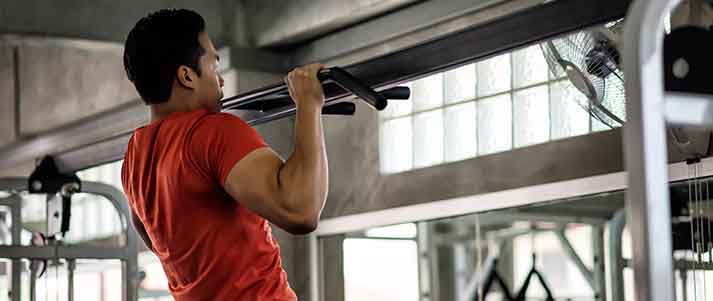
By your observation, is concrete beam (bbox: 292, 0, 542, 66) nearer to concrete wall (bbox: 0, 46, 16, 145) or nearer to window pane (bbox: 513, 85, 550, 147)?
window pane (bbox: 513, 85, 550, 147)

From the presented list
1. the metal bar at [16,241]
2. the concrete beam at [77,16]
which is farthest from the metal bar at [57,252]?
the concrete beam at [77,16]

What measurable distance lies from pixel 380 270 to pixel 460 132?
34.3 inches

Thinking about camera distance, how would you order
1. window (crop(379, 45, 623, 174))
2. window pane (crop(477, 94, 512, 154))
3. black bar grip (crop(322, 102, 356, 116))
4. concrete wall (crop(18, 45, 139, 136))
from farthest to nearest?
1. concrete wall (crop(18, 45, 139, 136))
2. window pane (crop(477, 94, 512, 154))
3. window (crop(379, 45, 623, 174))
4. black bar grip (crop(322, 102, 356, 116))

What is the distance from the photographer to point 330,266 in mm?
5617

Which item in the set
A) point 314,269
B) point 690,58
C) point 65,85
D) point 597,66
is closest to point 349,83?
point 690,58

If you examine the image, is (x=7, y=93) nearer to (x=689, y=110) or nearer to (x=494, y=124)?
(x=494, y=124)

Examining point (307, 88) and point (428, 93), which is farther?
point (428, 93)

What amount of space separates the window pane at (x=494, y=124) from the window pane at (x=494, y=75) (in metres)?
0.04

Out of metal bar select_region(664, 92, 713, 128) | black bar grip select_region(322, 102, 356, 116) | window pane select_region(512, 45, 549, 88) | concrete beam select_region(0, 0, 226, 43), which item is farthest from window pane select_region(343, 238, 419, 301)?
metal bar select_region(664, 92, 713, 128)

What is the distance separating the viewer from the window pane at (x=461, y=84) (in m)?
4.85

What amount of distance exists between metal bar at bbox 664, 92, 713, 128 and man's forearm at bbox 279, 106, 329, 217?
26.8 inches

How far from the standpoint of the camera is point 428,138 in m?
5.07

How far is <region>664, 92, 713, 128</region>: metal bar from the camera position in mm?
1521

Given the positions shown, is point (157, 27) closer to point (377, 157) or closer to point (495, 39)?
point (495, 39)
